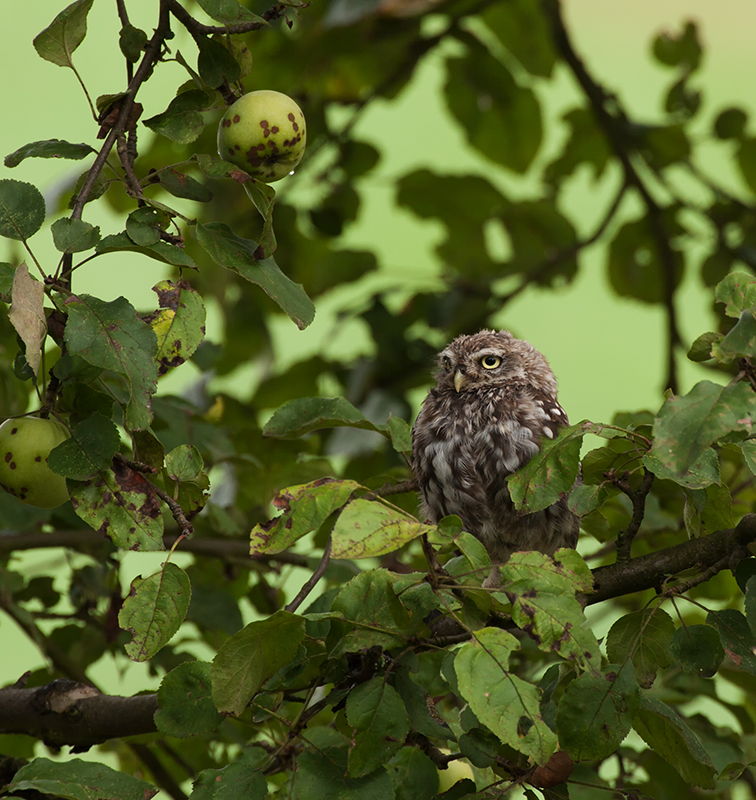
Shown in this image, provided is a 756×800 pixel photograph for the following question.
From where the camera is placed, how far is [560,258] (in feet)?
11.4

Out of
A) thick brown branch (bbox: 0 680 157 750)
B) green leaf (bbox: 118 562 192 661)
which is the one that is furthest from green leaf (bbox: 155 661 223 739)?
thick brown branch (bbox: 0 680 157 750)

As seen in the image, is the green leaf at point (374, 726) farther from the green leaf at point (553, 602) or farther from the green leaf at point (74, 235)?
the green leaf at point (74, 235)

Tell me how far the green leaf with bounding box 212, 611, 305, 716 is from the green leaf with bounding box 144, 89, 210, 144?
2.15 feet

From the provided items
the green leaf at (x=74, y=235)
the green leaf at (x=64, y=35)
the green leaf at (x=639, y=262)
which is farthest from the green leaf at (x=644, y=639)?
the green leaf at (x=639, y=262)

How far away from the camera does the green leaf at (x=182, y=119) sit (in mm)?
1344

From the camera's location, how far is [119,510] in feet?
4.21

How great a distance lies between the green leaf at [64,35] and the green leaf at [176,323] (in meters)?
0.35

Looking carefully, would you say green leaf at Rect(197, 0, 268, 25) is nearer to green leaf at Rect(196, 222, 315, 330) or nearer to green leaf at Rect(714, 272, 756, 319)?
green leaf at Rect(196, 222, 315, 330)

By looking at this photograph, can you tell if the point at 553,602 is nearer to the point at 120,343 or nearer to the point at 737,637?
the point at 737,637

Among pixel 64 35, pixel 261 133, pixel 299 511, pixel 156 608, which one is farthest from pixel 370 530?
pixel 64 35

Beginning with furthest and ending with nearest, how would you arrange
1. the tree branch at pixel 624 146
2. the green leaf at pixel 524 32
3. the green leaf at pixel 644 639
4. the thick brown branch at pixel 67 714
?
the green leaf at pixel 524 32
the tree branch at pixel 624 146
the thick brown branch at pixel 67 714
the green leaf at pixel 644 639

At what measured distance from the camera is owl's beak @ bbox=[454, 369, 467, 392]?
267 centimetres

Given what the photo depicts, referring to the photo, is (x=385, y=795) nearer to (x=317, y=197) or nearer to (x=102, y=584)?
(x=102, y=584)

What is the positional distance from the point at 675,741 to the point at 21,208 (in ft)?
3.69
